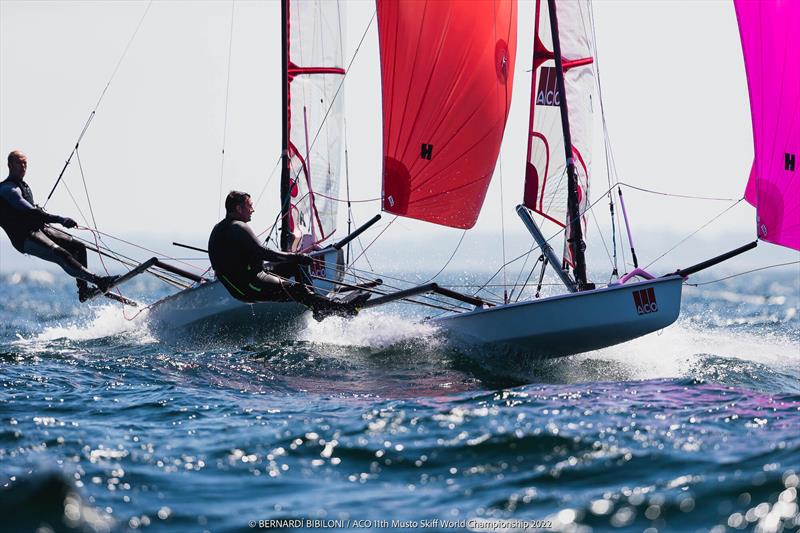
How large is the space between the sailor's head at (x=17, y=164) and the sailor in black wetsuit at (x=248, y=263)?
283 centimetres

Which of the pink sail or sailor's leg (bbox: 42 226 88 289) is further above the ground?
the pink sail

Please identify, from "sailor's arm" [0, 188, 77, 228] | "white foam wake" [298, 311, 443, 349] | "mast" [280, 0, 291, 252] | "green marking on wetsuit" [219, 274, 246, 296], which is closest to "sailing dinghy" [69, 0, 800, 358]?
"white foam wake" [298, 311, 443, 349]

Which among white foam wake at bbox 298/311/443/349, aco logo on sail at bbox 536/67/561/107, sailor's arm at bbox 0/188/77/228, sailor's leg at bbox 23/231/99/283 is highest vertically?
aco logo on sail at bbox 536/67/561/107

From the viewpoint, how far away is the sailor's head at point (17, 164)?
1108 cm

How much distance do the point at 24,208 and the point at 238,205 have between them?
3.08 metres

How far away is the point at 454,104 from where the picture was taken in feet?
35.6

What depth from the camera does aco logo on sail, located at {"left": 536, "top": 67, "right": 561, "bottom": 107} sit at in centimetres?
1091

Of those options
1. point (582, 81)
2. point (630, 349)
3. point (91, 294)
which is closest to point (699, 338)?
point (630, 349)

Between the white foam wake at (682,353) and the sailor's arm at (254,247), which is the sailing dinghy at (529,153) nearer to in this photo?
the white foam wake at (682,353)

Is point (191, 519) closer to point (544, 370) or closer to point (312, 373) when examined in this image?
point (312, 373)

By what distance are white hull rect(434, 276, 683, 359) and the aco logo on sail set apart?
2.73m

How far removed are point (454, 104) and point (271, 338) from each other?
394 centimetres

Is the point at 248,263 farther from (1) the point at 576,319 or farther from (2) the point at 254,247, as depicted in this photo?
(1) the point at 576,319

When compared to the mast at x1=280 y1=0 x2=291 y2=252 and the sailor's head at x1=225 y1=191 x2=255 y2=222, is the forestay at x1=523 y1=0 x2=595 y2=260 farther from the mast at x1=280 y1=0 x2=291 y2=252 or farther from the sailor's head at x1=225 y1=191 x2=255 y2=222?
the mast at x1=280 y1=0 x2=291 y2=252
